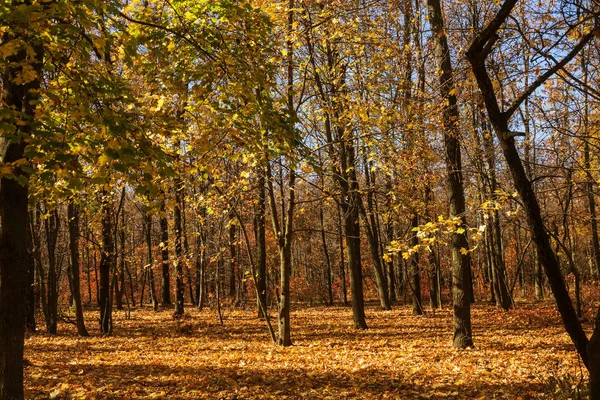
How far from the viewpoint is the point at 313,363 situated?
8.48m

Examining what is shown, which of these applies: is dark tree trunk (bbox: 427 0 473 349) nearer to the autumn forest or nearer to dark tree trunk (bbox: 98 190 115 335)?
the autumn forest

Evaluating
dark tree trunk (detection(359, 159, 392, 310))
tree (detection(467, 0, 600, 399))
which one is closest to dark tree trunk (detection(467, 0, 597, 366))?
tree (detection(467, 0, 600, 399))

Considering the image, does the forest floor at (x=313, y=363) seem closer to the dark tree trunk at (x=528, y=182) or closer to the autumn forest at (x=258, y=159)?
→ the autumn forest at (x=258, y=159)

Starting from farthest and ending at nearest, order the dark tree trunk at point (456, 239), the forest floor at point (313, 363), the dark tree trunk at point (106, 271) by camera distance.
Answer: the dark tree trunk at point (106, 271), the dark tree trunk at point (456, 239), the forest floor at point (313, 363)

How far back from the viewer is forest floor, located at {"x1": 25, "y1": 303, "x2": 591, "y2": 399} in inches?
249

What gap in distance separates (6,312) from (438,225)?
5.32 metres

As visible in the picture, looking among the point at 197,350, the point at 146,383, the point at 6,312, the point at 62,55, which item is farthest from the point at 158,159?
the point at 197,350

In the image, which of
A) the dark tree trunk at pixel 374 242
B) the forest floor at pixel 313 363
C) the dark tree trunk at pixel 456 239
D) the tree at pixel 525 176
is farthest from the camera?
the dark tree trunk at pixel 374 242

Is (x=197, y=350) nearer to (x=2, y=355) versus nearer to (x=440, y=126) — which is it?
(x=2, y=355)

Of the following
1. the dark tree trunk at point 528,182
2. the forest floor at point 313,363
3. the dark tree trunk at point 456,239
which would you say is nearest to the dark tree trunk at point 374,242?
the forest floor at point 313,363

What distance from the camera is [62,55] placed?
17.5 ft

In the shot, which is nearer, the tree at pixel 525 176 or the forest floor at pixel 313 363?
the tree at pixel 525 176

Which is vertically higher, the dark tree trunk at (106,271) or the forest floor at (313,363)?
the dark tree trunk at (106,271)

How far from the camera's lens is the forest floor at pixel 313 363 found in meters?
6.32
